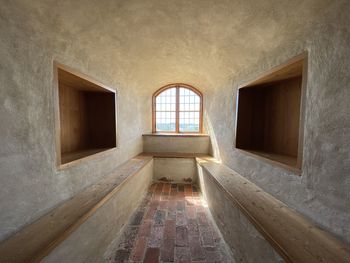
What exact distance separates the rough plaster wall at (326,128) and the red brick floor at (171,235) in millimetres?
988

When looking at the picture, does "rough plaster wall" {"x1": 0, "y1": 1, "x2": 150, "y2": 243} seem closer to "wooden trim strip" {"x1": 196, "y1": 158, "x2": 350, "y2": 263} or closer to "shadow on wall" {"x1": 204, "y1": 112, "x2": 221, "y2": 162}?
"wooden trim strip" {"x1": 196, "y1": 158, "x2": 350, "y2": 263}

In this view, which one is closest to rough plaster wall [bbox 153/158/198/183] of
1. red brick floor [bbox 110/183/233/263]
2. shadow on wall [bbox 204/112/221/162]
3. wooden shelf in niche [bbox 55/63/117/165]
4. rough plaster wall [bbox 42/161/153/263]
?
shadow on wall [bbox 204/112/221/162]

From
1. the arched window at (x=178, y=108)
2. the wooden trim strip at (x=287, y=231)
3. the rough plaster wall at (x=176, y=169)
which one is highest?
the arched window at (x=178, y=108)

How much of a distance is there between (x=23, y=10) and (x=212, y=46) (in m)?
1.86

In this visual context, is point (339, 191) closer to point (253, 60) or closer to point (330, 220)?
point (330, 220)

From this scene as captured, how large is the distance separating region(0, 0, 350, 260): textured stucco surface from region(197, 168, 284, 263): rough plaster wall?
1.39 ft

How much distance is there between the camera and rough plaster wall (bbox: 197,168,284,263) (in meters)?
1.13

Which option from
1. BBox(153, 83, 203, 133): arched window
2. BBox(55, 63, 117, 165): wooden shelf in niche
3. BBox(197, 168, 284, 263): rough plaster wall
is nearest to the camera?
BBox(197, 168, 284, 263): rough plaster wall

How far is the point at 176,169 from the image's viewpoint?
3834 mm

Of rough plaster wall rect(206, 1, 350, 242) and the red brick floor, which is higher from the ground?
rough plaster wall rect(206, 1, 350, 242)

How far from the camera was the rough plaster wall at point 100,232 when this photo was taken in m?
1.15

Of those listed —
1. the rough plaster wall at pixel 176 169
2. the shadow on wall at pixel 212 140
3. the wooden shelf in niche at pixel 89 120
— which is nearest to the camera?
the wooden shelf in niche at pixel 89 120

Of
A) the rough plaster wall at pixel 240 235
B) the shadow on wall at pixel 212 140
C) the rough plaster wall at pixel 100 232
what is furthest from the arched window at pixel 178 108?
the rough plaster wall at pixel 240 235

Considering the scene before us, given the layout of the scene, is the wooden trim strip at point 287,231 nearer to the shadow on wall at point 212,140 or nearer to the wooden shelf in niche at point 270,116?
the wooden shelf in niche at point 270,116
